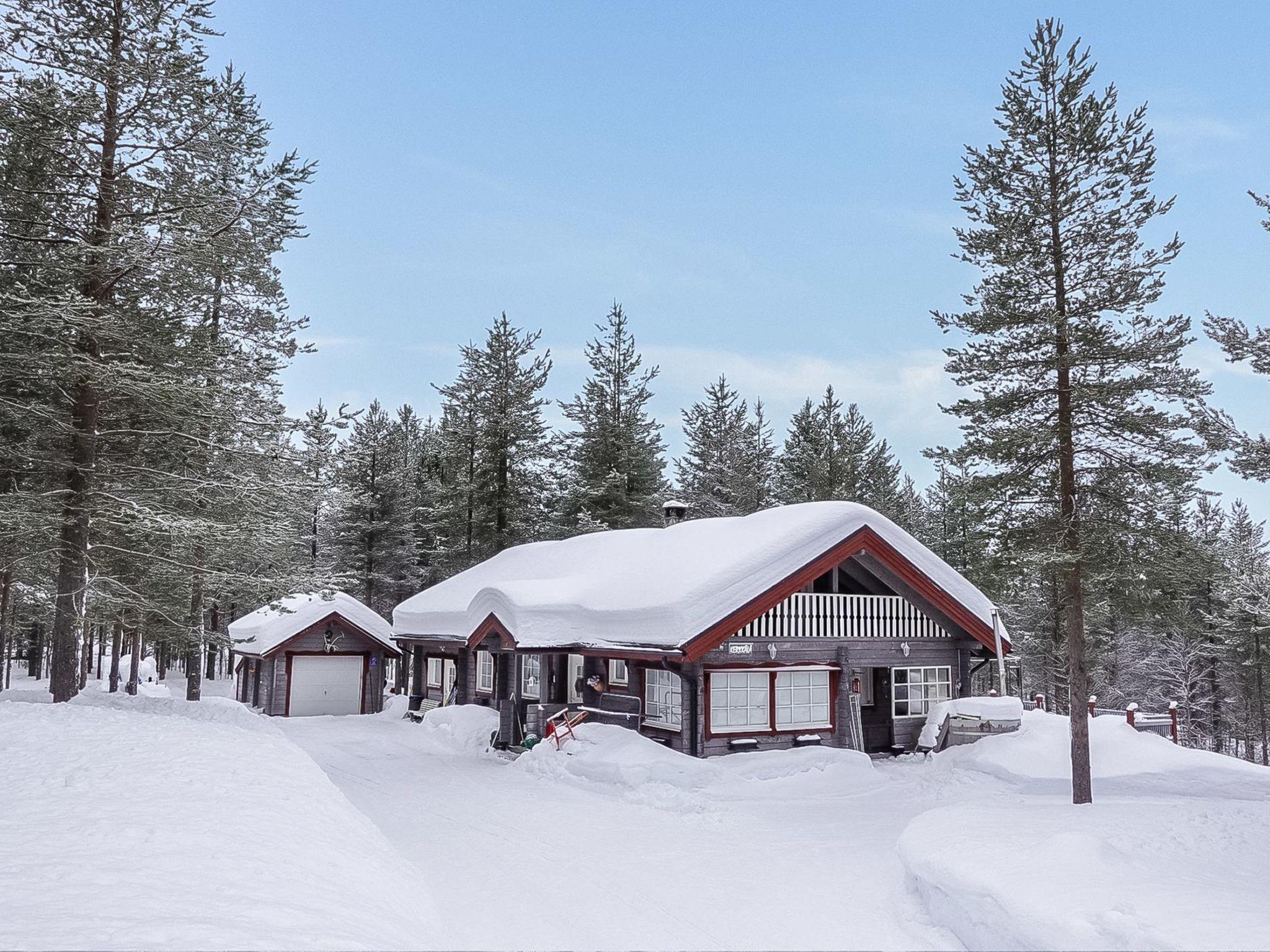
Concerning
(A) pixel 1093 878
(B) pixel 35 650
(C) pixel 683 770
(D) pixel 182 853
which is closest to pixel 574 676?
(C) pixel 683 770

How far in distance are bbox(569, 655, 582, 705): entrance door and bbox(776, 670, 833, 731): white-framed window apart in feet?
18.7

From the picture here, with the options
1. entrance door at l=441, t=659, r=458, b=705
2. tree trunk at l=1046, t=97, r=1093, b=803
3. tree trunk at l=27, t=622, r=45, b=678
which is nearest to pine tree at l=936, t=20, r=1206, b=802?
tree trunk at l=1046, t=97, r=1093, b=803

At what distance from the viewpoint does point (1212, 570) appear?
47.3ft

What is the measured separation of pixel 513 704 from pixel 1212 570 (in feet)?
49.4

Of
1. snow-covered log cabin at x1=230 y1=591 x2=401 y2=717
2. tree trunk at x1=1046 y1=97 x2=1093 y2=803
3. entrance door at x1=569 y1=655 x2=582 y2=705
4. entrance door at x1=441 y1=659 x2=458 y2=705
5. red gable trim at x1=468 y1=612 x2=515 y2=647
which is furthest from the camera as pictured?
snow-covered log cabin at x1=230 y1=591 x2=401 y2=717

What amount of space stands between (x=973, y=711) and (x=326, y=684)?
2171cm

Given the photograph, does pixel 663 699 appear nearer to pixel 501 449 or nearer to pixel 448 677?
pixel 448 677

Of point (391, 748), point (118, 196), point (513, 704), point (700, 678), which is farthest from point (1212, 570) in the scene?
point (118, 196)

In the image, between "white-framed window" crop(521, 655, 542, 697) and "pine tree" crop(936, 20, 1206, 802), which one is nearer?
"pine tree" crop(936, 20, 1206, 802)

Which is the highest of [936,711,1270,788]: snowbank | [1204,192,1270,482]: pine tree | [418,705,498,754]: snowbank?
[1204,192,1270,482]: pine tree

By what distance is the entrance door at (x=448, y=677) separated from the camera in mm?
28491

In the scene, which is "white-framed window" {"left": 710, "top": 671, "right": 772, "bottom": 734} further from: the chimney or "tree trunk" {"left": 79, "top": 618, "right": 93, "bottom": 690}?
"tree trunk" {"left": 79, "top": 618, "right": 93, "bottom": 690}

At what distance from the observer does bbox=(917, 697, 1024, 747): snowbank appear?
18734mm

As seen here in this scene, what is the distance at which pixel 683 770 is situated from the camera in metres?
16.0
